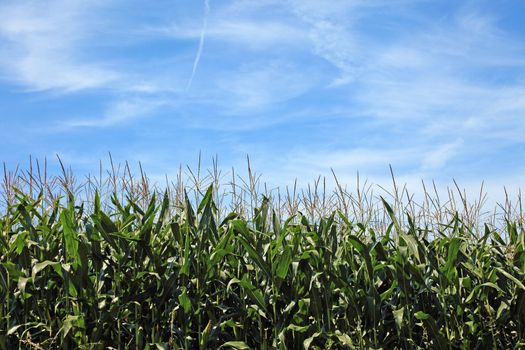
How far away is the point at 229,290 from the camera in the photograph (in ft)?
11.2

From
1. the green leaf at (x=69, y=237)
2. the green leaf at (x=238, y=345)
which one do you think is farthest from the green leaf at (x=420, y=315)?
the green leaf at (x=69, y=237)

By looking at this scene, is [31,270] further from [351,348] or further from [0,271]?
[351,348]

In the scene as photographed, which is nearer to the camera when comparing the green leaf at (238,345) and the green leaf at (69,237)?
the green leaf at (238,345)

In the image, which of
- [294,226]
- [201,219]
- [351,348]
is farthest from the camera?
[294,226]

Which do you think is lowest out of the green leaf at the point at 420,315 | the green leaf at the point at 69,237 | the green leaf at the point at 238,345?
the green leaf at the point at 238,345

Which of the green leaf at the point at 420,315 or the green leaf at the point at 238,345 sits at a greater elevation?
the green leaf at the point at 420,315

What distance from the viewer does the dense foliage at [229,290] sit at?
339 centimetres

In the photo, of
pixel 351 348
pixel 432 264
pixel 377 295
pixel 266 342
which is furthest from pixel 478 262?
pixel 266 342

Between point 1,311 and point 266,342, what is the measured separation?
1.57m

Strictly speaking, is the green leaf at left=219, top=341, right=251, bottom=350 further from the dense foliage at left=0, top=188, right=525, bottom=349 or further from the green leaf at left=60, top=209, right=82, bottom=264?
the green leaf at left=60, top=209, right=82, bottom=264

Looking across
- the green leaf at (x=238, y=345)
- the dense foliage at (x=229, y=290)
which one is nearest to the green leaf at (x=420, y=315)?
the dense foliage at (x=229, y=290)

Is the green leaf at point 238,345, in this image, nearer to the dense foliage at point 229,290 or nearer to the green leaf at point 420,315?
the dense foliage at point 229,290

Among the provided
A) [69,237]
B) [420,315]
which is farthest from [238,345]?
[69,237]

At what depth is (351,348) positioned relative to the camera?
329cm
